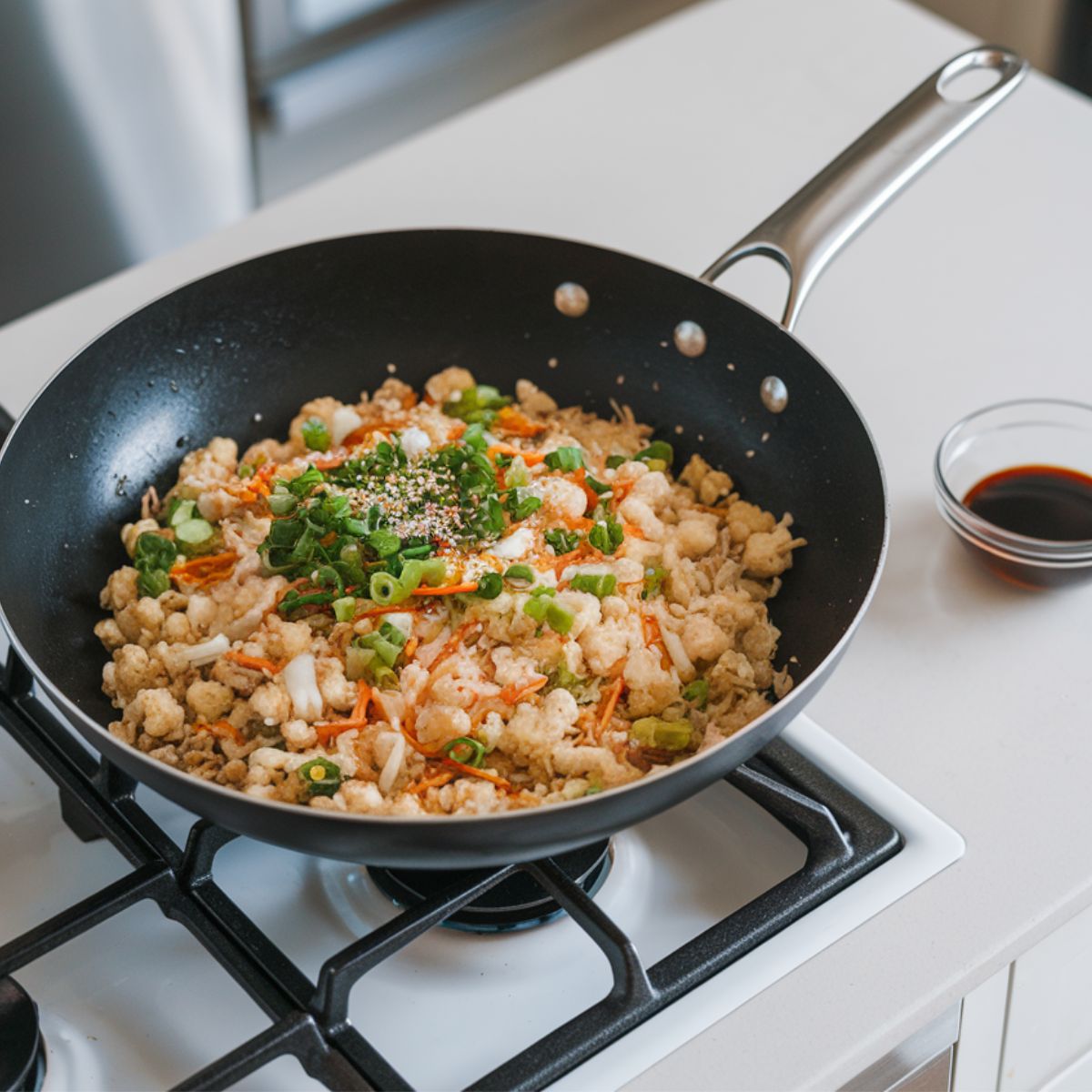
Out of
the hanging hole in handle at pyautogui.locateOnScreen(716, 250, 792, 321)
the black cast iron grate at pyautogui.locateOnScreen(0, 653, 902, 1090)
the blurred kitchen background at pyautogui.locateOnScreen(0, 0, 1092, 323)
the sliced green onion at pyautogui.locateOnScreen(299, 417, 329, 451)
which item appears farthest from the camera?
the blurred kitchen background at pyautogui.locateOnScreen(0, 0, 1092, 323)

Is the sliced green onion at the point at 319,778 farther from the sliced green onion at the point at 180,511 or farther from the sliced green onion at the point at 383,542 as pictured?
the sliced green onion at the point at 180,511

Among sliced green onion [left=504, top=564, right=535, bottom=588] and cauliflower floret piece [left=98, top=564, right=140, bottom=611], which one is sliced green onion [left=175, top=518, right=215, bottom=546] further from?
sliced green onion [left=504, top=564, right=535, bottom=588]

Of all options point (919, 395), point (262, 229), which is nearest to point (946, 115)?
point (919, 395)

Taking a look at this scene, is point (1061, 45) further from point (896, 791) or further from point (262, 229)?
point (896, 791)

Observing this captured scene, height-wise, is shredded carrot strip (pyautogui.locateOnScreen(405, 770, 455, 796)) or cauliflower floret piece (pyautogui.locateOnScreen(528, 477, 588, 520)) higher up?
cauliflower floret piece (pyautogui.locateOnScreen(528, 477, 588, 520))

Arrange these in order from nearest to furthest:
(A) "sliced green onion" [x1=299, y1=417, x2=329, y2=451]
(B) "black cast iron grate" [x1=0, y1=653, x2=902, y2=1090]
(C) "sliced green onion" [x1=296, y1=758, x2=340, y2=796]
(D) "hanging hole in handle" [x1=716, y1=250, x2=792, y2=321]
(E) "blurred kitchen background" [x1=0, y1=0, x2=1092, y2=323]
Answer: (B) "black cast iron grate" [x1=0, y1=653, x2=902, y2=1090]
(C) "sliced green onion" [x1=296, y1=758, x2=340, y2=796]
(A) "sliced green onion" [x1=299, y1=417, x2=329, y2=451]
(D) "hanging hole in handle" [x1=716, y1=250, x2=792, y2=321]
(E) "blurred kitchen background" [x1=0, y1=0, x2=1092, y2=323]

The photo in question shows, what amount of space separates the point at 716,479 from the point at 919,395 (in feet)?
0.98

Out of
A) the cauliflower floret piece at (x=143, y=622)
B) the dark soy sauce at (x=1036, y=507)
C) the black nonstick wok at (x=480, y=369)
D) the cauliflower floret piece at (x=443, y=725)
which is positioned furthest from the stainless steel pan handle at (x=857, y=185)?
the cauliflower floret piece at (x=143, y=622)

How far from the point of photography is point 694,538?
4.12 ft

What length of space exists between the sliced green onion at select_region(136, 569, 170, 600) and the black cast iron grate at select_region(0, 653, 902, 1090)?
0.12 m

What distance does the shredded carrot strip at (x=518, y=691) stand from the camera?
1.10 meters

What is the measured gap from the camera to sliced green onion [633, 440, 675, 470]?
53.2 inches

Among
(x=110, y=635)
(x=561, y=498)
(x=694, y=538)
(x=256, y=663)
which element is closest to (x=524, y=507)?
(x=561, y=498)

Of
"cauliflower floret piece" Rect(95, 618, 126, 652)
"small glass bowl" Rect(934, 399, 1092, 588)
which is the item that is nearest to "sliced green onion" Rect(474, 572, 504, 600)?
"cauliflower floret piece" Rect(95, 618, 126, 652)
